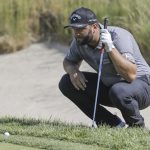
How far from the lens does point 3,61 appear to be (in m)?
12.4

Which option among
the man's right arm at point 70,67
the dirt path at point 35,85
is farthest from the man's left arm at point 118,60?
the dirt path at point 35,85

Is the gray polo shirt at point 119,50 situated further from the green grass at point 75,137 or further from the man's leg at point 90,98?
the green grass at point 75,137

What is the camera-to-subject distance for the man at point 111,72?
23.8ft

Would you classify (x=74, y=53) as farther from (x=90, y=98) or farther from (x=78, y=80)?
(x=90, y=98)

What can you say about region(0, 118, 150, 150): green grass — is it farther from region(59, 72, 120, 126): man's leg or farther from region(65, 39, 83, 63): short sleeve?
region(65, 39, 83, 63): short sleeve

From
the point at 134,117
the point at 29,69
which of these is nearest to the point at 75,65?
the point at 134,117

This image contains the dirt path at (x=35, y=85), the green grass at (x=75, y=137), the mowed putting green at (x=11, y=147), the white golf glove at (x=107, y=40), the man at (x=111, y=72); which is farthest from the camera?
the dirt path at (x=35, y=85)

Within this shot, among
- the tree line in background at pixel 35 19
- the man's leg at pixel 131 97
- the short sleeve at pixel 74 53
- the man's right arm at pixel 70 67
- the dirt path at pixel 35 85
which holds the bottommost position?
the dirt path at pixel 35 85

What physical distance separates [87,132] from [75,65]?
112cm

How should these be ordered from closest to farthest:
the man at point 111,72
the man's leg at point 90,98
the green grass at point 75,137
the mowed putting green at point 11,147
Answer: the green grass at point 75,137, the mowed putting green at point 11,147, the man at point 111,72, the man's leg at point 90,98

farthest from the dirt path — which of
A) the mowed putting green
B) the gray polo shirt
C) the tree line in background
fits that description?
the mowed putting green

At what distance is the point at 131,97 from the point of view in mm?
7312

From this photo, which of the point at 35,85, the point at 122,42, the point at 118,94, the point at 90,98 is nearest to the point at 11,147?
the point at 118,94

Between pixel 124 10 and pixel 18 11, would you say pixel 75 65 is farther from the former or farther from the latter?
pixel 18 11
